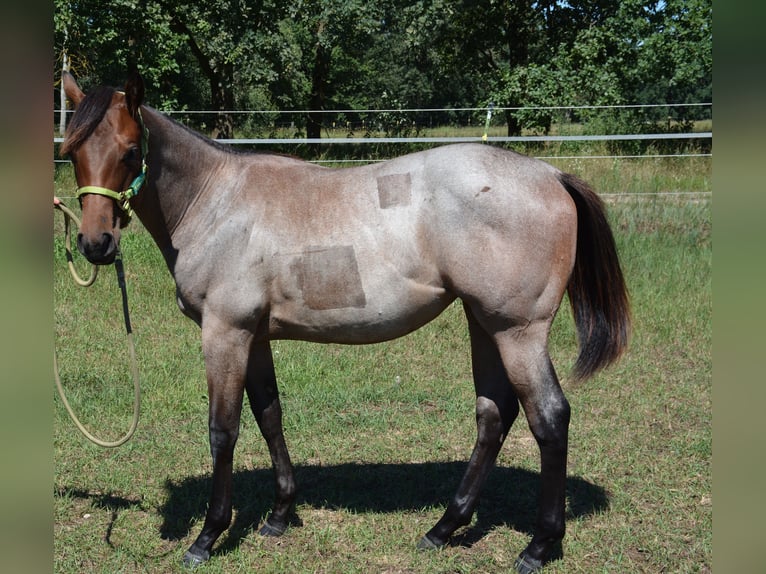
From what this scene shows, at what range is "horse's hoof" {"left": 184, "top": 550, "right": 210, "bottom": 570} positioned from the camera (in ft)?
11.3

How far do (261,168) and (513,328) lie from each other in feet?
5.05

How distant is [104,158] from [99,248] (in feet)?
1.29

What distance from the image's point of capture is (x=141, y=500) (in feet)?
13.5

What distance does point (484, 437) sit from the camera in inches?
143

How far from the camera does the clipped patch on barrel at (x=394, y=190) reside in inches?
131

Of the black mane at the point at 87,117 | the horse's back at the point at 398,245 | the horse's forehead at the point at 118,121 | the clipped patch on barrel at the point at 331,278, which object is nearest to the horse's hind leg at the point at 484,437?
the horse's back at the point at 398,245

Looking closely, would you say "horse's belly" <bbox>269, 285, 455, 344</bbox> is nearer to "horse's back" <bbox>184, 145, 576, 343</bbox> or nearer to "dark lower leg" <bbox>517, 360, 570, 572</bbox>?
"horse's back" <bbox>184, 145, 576, 343</bbox>

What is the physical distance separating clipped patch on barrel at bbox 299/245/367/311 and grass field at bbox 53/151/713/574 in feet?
4.26

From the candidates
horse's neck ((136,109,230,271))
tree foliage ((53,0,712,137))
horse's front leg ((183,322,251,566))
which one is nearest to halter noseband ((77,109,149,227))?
horse's neck ((136,109,230,271))

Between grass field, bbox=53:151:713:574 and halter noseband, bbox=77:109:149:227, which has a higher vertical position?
halter noseband, bbox=77:109:149:227

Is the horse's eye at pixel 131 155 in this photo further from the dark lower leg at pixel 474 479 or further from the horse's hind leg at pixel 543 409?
the dark lower leg at pixel 474 479

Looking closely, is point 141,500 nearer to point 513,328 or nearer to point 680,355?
point 513,328

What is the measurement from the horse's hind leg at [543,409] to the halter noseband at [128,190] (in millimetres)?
1781

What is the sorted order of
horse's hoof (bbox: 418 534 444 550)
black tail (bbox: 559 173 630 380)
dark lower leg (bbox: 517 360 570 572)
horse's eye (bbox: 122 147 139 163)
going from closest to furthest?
horse's eye (bbox: 122 147 139 163)
dark lower leg (bbox: 517 360 570 572)
black tail (bbox: 559 173 630 380)
horse's hoof (bbox: 418 534 444 550)
